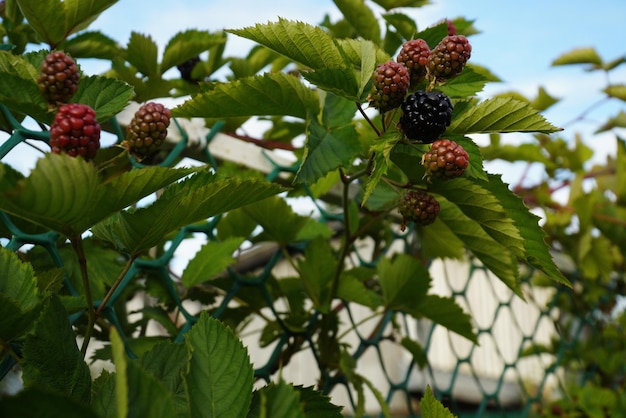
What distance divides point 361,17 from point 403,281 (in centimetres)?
40

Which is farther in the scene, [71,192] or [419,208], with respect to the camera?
[419,208]

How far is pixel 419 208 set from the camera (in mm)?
673

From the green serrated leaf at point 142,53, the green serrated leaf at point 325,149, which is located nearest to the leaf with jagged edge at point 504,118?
the green serrated leaf at point 325,149

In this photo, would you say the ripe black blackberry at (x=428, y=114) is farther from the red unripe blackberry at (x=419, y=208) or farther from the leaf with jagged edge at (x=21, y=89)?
the leaf with jagged edge at (x=21, y=89)

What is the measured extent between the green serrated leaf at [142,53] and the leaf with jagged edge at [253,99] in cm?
28

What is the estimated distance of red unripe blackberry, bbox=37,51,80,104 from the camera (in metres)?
0.47

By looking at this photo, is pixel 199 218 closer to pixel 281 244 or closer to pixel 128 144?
pixel 128 144

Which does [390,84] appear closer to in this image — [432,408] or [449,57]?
[449,57]

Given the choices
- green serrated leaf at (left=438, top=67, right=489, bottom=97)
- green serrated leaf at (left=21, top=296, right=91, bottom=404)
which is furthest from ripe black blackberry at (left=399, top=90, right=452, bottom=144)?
green serrated leaf at (left=21, top=296, right=91, bottom=404)

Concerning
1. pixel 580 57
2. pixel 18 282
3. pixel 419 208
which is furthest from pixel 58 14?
pixel 580 57

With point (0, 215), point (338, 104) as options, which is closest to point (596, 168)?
point (338, 104)

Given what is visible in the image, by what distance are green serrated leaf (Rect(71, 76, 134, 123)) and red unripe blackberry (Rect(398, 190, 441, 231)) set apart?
28 centimetres

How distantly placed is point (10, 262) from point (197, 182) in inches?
6.4

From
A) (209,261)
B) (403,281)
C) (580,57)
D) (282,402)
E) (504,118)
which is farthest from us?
(580,57)
